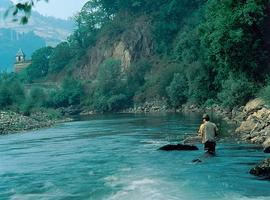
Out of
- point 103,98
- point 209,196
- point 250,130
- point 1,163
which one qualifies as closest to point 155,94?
point 103,98

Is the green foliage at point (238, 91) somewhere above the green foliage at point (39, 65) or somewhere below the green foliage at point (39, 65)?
below

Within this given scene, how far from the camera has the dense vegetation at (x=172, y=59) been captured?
43122 mm

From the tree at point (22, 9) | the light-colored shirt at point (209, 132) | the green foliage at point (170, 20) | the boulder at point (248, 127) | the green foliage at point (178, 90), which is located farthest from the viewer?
the green foliage at point (170, 20)

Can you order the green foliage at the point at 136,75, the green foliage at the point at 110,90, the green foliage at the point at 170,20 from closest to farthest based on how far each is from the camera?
the green foliage at the point at 110,90 < the green foliage at the point at 136,75 < the green foliage at the point at 170,20

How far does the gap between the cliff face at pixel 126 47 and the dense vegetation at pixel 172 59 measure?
5.88 ft

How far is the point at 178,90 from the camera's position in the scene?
276ft

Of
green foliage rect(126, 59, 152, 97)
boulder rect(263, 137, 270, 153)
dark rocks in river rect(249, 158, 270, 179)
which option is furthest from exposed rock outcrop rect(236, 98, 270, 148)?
green foliage rect(126, 59, 152, 97)

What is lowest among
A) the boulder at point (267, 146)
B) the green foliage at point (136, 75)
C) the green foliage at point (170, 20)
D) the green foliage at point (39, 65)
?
the boulder at point (267, 146)

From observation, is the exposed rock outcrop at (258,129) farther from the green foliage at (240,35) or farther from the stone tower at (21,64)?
the stone tower at (21,64)

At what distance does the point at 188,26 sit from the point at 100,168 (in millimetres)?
87025

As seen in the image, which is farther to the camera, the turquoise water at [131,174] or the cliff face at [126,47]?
the cliff face at [126,47]

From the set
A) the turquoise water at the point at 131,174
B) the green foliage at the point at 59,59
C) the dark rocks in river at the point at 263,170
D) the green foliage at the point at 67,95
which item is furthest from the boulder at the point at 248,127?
the green foliage at the point at 59,59

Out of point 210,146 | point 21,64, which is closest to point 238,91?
point 210,146

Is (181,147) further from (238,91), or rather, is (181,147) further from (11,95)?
(11,95)
